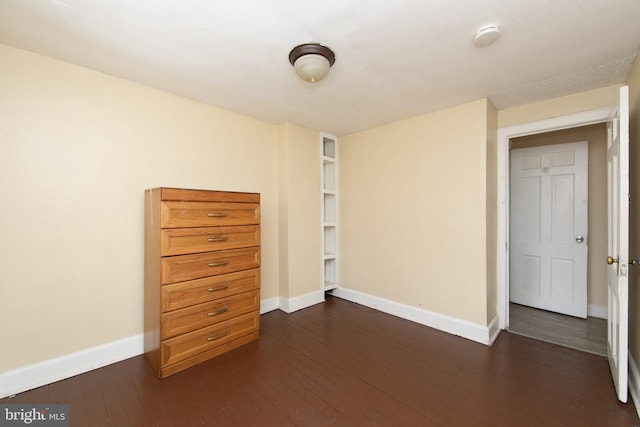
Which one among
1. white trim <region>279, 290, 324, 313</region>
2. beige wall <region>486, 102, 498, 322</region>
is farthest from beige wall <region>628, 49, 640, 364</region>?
white trim <region>279, 290, 324, 313</region>

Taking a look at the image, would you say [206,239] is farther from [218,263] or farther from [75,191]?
[75,191]

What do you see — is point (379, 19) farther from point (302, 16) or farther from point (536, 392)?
point (536, 392)

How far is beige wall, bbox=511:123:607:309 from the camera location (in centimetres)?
302

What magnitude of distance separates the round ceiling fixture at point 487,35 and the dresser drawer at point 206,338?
2.70m

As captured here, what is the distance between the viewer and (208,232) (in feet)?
7.23

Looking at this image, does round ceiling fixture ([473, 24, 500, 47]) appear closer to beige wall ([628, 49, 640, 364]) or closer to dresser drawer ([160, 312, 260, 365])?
beige wall ([628, 49, 640, 364])

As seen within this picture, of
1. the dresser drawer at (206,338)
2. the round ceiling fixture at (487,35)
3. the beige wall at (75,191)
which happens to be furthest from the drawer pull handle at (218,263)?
the round ceiling fixture at (487,35)

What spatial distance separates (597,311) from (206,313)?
13.9 ft

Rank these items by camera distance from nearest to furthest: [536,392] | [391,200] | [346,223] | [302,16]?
[302,16] → [536,392] → [391,200] → [346,223]

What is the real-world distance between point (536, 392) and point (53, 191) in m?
3.67

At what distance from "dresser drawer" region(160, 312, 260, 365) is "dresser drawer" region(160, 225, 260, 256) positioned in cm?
66

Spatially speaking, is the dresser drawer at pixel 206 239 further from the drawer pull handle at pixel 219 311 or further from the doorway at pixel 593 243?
the doorway at pixel 593 243

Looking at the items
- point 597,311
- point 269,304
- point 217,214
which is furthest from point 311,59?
point 597,311

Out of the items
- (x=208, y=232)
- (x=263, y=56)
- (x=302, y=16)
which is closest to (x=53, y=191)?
(x=208, y=232)
